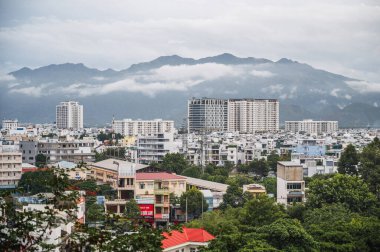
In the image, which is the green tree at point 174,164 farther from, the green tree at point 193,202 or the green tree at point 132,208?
the green tree at point 132,208

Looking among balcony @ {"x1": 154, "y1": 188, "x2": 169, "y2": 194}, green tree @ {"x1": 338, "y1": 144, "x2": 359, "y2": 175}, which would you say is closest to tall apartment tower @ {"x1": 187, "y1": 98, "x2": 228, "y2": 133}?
green tree @ {"x1": 338, "y1": 144, "x2": 359, "y2": 175}

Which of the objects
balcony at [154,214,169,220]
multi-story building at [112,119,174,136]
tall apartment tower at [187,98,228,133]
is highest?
tall apartment tower at [187,98,228,133]

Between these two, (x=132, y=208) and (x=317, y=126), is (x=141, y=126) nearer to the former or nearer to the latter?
(x=317, y=126)

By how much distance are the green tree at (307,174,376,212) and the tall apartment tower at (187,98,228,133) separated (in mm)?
62202

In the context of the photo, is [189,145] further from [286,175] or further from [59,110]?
[59,110]

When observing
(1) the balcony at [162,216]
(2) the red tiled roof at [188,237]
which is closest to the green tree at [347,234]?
(2) the red tiled roof at [188,237]

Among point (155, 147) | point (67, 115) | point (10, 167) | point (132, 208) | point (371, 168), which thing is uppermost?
point (67, 115)

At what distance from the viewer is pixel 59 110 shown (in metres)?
93.6

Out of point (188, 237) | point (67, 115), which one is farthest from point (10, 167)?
point (67, 115)

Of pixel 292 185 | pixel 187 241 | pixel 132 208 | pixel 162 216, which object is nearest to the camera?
pixel 187 241

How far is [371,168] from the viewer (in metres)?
19.7

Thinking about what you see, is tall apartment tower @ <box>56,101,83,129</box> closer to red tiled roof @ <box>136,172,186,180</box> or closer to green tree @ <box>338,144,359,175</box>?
red tiled roof @ <box>136,172,186,180</box>

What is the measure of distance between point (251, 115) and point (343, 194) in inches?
2736

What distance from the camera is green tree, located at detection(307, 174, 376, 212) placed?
16312mm
